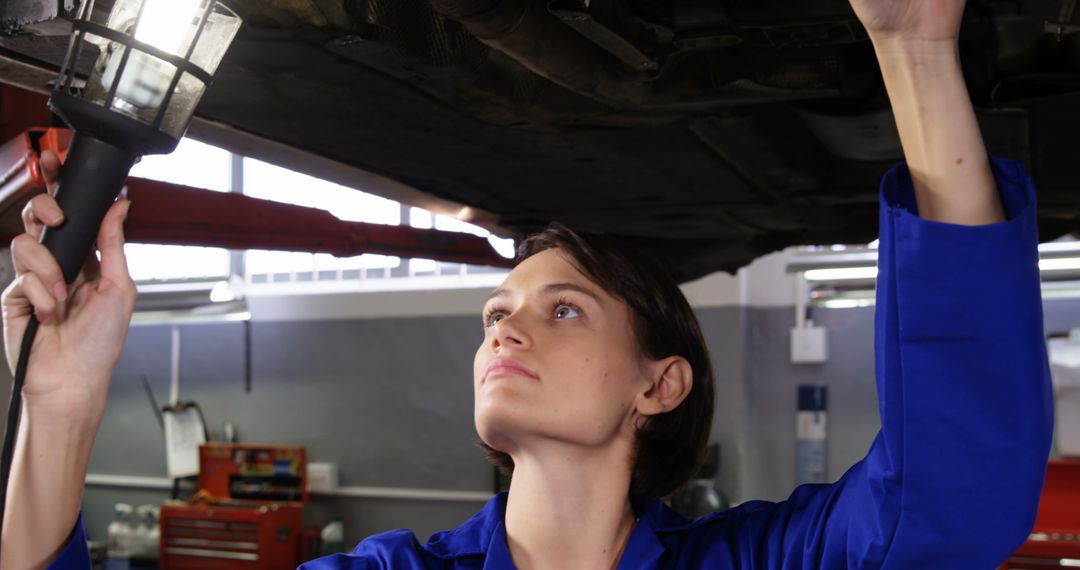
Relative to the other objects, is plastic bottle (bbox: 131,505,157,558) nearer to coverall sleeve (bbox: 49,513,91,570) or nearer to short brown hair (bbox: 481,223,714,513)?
short brown hair (bbox: 481,223,714,513)

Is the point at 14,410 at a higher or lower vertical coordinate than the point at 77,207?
lower

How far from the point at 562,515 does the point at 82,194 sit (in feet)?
2.32

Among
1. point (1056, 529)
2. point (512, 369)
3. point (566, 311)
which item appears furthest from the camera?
point (1056, 529)

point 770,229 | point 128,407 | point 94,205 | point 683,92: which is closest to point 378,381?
point 128,407

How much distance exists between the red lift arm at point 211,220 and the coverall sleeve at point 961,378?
115cm

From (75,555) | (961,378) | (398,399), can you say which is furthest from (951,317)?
(398,399)

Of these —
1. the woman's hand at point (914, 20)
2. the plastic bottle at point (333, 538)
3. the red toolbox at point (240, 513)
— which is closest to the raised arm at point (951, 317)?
the woman's hand at point (914, 20)

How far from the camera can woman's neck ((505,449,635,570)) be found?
4.32 ft

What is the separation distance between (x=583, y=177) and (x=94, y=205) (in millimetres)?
1281

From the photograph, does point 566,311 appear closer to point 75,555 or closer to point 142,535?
point 75,555

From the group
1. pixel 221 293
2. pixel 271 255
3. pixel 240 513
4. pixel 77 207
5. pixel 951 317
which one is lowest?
pixel 240 513

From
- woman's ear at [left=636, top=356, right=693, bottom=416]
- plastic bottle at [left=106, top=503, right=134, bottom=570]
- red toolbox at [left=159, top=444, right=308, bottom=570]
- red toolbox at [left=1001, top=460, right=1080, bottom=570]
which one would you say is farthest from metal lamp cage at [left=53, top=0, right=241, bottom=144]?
plastic bottle at [left=106, top=503, right=134, bottom=570]

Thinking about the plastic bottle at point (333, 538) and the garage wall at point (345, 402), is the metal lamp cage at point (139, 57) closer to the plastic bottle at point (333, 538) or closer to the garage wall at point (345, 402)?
the garage wall at point (345, 402)

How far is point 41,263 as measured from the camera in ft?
2.93
